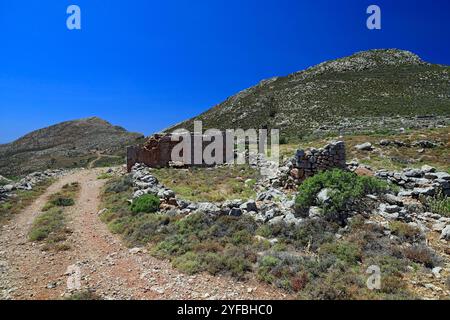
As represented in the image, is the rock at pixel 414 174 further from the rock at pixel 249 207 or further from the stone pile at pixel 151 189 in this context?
the stone pile at pixel 151 189

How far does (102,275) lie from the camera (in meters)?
7.64

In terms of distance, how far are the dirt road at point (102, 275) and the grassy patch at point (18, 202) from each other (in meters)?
3.50

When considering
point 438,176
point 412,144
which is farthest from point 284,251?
point 412,144

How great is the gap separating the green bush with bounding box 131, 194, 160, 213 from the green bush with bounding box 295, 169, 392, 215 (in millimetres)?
5708

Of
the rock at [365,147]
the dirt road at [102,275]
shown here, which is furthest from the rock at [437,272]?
the rock at [365,147]

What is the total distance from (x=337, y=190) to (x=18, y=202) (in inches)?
643

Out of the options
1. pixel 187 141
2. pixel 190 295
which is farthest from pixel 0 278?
pixel 187 141

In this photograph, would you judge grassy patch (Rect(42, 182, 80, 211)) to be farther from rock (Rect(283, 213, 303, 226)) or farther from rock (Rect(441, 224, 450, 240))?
rock (Rect(441, 224, 450, 240))

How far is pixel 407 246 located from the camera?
24.6ft

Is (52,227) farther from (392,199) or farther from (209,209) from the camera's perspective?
(392,199)

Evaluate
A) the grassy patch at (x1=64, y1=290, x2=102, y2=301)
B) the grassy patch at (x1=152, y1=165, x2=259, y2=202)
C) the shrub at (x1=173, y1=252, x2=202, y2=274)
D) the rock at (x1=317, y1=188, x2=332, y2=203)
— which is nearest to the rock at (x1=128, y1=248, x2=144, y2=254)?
the shrub at (x1=173, y1=252, x2=202, y2=274)

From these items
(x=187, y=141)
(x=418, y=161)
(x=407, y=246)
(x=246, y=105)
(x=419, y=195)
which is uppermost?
(x=246, y=105)
